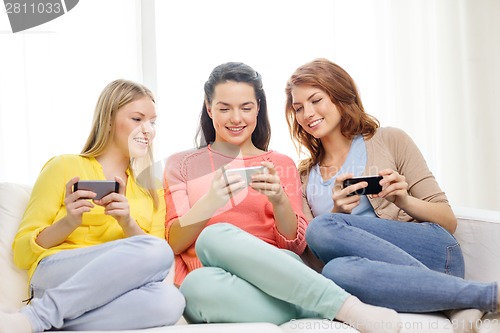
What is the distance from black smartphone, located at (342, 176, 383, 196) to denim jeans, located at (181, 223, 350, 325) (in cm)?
37

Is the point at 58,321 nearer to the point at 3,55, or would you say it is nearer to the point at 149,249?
the point at 149,249

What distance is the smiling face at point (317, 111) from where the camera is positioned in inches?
83.4

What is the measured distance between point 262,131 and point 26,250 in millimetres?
882

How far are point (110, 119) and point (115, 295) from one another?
0.64 m

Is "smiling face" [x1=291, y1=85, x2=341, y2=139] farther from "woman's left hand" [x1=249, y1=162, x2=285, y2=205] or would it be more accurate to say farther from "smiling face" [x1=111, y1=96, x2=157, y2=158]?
"smiling face" [x1=111, y1=96, x2=157, y2=158]

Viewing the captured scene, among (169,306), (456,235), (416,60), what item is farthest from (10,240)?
(416,60)

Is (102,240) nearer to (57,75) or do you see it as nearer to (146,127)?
(146,127)

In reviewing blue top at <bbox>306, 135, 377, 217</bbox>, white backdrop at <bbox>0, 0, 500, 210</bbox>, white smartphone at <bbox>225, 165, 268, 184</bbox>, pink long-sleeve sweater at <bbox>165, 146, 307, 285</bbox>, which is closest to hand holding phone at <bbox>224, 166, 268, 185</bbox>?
white smartphone at <bbox>225, 165, 268, 184</bbox>

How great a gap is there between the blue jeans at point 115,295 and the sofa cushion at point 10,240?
19 cm

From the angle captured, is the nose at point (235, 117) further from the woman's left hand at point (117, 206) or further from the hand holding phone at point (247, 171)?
the woman's left hand at point (117, 206)

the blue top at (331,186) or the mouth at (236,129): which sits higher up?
the mouth at (236,129)

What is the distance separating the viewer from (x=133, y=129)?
1.99m

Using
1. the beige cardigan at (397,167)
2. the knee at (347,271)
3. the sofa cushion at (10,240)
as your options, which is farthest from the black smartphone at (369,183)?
the sofa cushion at (10,240)

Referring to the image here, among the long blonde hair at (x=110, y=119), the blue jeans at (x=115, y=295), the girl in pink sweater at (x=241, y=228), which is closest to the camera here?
the blue jeans at (x=115, y=295)
